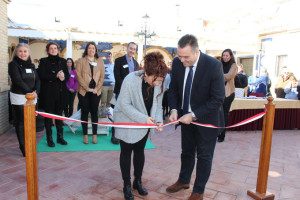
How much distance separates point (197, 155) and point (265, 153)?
0.70 m

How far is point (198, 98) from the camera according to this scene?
230cm

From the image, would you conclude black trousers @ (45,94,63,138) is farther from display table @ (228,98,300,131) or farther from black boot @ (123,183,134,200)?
display table @ (228,98,300,131)

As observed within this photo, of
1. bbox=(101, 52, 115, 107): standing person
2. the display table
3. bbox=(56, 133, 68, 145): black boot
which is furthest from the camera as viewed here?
bbox=(101, 52, 115, 107): standing person

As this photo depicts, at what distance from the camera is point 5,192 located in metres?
2.53

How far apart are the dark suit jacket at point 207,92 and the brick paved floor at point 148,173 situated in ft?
2.91

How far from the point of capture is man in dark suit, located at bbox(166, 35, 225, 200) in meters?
2.21

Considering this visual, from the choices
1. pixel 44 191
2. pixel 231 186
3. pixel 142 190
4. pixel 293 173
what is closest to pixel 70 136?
pixel 44 191

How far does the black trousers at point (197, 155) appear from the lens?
234cm

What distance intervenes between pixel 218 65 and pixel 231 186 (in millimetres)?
1534

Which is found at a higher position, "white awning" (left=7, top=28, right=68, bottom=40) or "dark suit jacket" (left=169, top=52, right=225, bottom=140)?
"white awning" (left=7, top=28, right=68, bottom=40)

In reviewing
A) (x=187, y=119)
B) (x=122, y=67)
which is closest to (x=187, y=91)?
(x=187, y=119)

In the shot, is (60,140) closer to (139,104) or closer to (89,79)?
(89,79)

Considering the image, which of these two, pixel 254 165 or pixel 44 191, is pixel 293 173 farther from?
pixel 44 191

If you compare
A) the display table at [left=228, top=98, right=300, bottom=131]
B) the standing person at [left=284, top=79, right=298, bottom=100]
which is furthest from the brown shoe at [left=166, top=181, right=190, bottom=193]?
the standing person at [left=284, top=79, right=298, bottom=100]
